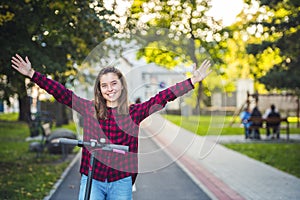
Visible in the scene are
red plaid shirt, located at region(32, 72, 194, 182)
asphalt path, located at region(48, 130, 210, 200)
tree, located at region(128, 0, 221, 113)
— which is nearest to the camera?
red plaid shirt, located at region(32, 72, 194, 182)

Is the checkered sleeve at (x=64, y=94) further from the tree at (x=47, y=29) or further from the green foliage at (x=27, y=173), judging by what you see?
the tree at (x=47, y=29)

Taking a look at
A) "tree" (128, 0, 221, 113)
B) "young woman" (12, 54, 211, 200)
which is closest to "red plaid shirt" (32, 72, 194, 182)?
"young woman" (12, 54, 211, 200)

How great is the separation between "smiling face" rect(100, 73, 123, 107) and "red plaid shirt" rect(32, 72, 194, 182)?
78mm

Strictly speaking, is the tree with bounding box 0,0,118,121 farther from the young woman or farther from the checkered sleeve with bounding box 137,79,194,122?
the checkered sleeve with bounding box 137,79,194,122

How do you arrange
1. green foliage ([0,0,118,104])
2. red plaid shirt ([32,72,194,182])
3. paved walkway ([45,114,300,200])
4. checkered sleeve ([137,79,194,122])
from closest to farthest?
red plaid shirt ([32,72,194,182]), checkered sleeve ([137,79,194,122]), paved walkway ([45,114,300,200]), green foliage ([0,0,118,104])

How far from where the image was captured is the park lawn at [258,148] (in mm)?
5598

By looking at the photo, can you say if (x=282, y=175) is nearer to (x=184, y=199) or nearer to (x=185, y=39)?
(x=184, y=199)

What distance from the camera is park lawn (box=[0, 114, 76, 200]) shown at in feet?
28.9

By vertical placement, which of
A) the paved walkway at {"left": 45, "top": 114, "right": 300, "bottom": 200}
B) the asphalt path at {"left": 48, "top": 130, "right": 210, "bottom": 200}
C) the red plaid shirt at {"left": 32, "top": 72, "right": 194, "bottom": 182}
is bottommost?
the asphalt path at {"left": 48, "top": 130, "right": 210, "bottom": 200}

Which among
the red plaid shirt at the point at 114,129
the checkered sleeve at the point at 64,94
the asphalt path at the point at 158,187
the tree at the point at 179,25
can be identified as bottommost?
the asphalt path at the point at 158,187

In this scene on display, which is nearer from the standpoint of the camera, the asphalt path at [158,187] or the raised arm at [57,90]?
the raised arm at [57,90]

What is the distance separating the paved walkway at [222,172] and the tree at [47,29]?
280 centimetres

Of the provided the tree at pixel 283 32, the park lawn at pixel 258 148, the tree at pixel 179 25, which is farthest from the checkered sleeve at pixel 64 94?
the tree at pixel 283 32

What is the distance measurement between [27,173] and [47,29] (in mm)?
3848
